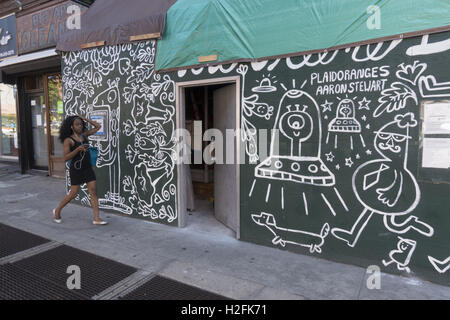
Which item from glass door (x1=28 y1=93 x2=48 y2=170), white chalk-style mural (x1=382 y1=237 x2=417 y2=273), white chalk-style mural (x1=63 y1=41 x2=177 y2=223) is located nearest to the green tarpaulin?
white chalk-style mural (x1=63 y1=41 x2=177 y2=223)

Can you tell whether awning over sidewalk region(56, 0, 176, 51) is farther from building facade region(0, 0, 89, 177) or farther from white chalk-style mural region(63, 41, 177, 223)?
building facade region(0, 0, 89, 177)

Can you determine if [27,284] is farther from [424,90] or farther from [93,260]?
[424,90]

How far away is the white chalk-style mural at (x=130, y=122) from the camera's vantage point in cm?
508

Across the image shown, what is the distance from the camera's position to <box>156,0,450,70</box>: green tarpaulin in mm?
3172

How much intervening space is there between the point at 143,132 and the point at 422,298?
4.49 m

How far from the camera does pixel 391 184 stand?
3.33 metres

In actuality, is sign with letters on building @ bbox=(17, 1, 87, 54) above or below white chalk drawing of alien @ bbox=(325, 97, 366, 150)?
above

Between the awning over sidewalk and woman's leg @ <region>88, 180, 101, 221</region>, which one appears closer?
the awning over sidewalk

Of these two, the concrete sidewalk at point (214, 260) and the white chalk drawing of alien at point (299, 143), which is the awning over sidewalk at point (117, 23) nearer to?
the white chalk drawing of alien at point (299, 143)

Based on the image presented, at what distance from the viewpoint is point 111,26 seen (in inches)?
217

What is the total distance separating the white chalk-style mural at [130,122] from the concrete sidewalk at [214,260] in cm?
41

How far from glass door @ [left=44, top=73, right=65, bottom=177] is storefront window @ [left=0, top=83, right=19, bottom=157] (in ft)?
7.54
